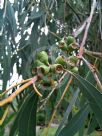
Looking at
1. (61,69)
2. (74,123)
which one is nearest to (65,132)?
(74,123)

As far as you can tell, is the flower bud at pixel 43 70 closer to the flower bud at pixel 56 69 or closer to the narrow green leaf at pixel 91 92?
the flower bud at pixel 56 69

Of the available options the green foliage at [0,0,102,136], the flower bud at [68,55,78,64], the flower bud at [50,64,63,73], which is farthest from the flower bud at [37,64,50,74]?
the green foliage at [0,0,102,136]

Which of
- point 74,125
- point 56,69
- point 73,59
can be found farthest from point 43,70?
point 74,125

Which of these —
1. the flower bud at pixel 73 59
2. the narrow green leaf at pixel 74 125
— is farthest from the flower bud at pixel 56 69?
the narrow green leaf at pixel 74 125

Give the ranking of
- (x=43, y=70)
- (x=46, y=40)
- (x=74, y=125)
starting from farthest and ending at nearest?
(x=46, y=40), (x=74, y=125), (x=43, y=70)

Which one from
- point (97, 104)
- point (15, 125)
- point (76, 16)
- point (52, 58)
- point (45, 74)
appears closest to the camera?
point (45, 74)

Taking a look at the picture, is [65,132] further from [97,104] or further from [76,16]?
[76,16]

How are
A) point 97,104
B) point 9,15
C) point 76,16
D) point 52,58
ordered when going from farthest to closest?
point 76,16 → point 9,15 → point 52,58 → point 97,104

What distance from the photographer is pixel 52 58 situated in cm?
138

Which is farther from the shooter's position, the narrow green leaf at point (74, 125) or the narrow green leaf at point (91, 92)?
the narrow green leaf at point (74, 125)

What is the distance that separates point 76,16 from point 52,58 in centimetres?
57

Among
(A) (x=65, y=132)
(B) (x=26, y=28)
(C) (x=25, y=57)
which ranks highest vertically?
(B) (x=26, y=28)

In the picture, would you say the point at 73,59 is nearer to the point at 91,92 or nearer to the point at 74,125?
the point at 91,92

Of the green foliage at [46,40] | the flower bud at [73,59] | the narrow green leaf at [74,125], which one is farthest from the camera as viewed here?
the green foliage at [46,40]
